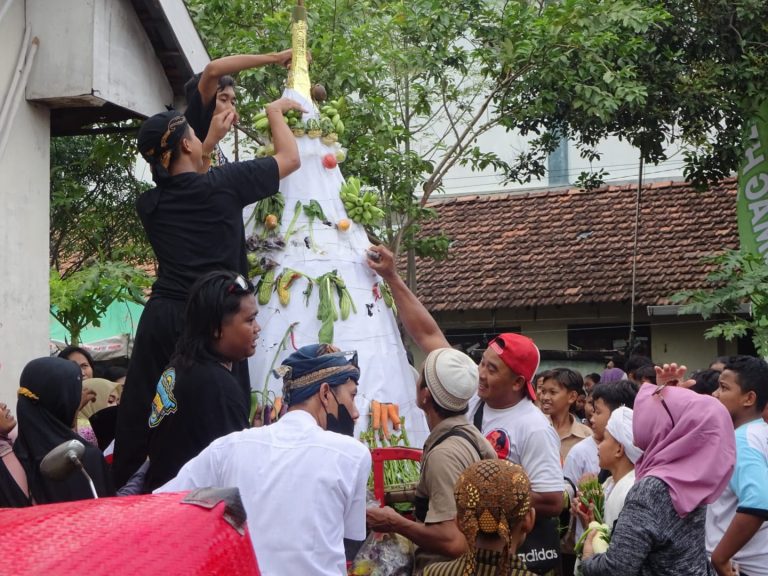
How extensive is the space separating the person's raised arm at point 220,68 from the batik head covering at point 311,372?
168 cm

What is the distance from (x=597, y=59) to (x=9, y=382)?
25.2 ft

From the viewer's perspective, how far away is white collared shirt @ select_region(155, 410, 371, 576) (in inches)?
134

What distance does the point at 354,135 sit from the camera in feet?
37.9

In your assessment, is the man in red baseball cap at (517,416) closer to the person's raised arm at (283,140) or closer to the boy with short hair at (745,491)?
the person's raised arm at (283,140)

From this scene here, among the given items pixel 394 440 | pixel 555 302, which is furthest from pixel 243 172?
pixel 555 302

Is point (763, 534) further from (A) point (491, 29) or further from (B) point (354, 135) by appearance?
(A) point (491, 29)

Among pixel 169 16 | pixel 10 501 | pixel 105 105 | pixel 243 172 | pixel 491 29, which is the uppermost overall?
pixel 491 29

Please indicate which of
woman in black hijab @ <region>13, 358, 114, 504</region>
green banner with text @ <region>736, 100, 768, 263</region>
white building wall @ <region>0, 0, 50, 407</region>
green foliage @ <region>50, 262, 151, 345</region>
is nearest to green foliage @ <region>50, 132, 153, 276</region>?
green foliage @ <region>50, 262, 151, 345</region>

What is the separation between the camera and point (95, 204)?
43.3 feet

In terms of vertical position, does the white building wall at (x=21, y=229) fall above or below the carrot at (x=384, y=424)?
above

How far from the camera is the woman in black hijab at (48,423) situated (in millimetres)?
4355

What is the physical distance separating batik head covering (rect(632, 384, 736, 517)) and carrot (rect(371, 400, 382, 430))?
1.26 metres

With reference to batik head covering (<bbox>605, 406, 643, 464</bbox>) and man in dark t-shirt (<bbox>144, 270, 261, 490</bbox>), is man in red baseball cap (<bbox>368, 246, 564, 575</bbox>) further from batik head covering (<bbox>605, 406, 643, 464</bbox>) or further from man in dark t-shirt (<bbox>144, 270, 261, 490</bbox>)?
man in dark t-shirt (<bbox>144, 270, 261, 490</bbox>)

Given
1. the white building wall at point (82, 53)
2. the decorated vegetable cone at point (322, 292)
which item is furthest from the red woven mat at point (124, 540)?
the white building wall at point (82, 53)
